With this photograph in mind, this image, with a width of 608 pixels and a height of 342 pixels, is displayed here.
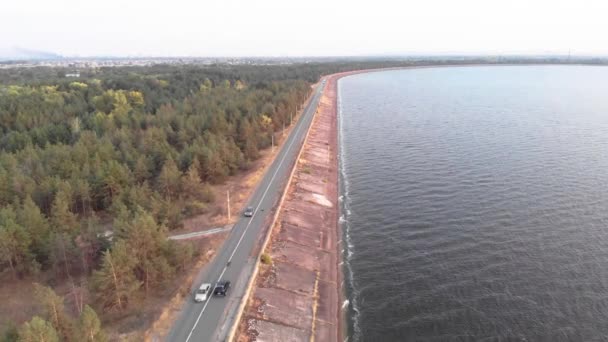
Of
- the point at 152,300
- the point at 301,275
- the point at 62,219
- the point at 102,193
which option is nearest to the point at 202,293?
the point at 152,300

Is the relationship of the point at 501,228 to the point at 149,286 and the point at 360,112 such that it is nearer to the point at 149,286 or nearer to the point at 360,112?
the point at 149,286

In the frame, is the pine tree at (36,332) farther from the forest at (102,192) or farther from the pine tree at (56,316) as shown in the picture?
the pine tree at (56,316)

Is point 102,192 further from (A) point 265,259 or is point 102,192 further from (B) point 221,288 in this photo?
(B) point 221,288

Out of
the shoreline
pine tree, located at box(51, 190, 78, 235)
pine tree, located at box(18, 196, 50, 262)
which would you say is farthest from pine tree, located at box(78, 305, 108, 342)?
pine tree, located at box(51, 190, 78, 235)

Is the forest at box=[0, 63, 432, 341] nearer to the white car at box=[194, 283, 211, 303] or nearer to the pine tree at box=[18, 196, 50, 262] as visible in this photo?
the pine tree at box=[18, 196, 50, 262]

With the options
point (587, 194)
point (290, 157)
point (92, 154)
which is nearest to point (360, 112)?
point (290, 157)
